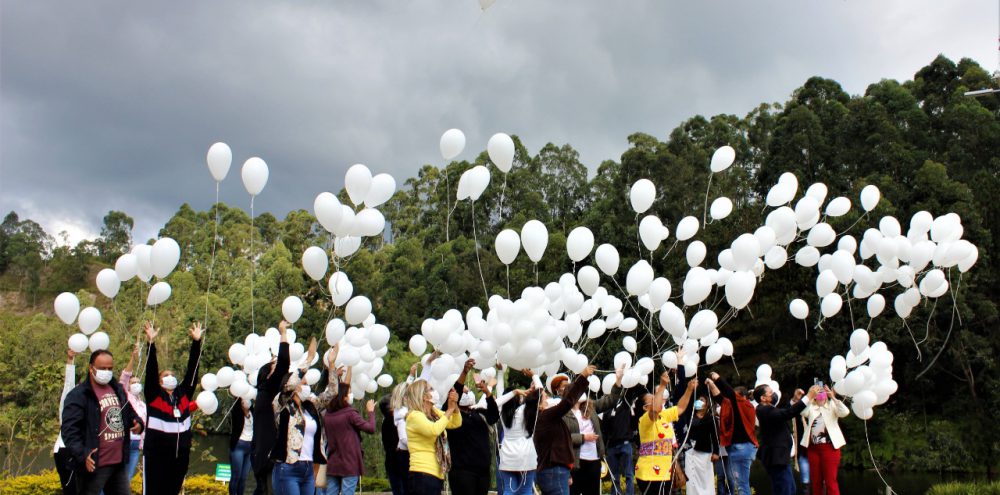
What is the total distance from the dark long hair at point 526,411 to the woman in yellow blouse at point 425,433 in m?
0.51

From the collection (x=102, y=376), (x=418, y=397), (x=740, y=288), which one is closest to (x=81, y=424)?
(x=102, y=376)

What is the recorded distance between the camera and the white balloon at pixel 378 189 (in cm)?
682

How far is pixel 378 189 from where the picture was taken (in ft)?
22.4

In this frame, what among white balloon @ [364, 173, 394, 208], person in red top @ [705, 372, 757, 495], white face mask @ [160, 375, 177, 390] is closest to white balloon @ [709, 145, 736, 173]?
person in red top @ [705, 372, 757, 495]

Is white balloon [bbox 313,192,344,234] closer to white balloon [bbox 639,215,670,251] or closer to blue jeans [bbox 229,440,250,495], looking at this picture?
blue jeans [bbox 229,440,250,495]

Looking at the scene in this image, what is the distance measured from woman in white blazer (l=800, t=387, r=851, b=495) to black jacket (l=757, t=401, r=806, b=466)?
0.38m

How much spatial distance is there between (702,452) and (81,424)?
5.08 metres

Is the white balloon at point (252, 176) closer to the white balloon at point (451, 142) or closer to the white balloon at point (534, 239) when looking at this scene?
the white balloon at point (451, 142)

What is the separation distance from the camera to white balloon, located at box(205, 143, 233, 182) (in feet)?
21.4

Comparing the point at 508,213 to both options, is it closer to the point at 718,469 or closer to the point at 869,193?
the point at 869,193

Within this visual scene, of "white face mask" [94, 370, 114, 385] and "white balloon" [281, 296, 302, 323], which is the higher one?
"white balloon" [281, 296, 302, 323]

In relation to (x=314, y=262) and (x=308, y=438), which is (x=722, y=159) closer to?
(x=314, y=262)

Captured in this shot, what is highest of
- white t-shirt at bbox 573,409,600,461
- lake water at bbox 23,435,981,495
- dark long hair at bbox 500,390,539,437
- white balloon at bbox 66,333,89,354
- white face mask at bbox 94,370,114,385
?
white balloon at bbox 66,333,89,354

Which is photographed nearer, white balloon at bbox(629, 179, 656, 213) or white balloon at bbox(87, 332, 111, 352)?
white balloon at bbox(87, 332, 111, 352)
